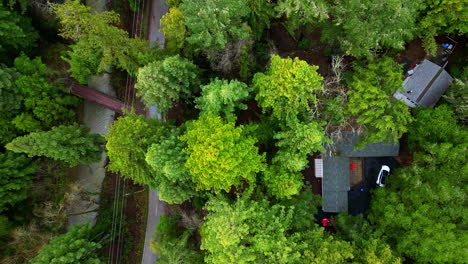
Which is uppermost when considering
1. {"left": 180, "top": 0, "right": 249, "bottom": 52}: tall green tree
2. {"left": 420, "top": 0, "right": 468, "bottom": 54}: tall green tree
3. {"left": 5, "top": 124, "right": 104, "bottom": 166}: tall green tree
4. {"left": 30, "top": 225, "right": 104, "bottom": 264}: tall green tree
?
{"left": 420, "top": 0, "right": 468, "bottom": 54}: tall green tree

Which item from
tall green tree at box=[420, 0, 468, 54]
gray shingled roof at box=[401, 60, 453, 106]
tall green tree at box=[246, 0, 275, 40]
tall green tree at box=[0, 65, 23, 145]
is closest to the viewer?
tall green tree at box=[420, 0, 468, 54]

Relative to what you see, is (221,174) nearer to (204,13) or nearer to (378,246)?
(204,13)

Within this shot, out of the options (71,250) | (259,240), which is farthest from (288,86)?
(71,250)

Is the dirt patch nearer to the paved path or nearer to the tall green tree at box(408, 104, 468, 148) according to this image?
the tall green tree at box(408, 104, 468, 148)

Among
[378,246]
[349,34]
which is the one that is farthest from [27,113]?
[378,246]

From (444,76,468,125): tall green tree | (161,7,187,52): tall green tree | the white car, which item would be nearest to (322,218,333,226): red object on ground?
the white car

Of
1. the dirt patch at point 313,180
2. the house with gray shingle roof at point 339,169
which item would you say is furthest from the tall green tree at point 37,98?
the house with gray shingle roof at point 339,169
